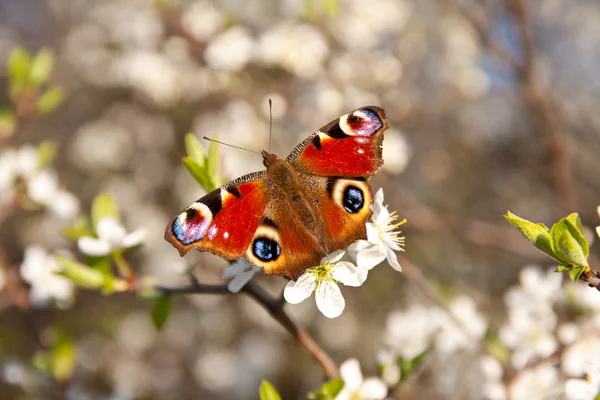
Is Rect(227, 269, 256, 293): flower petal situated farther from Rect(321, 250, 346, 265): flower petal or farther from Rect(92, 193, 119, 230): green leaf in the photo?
Rect(92, 193, 119, 230): green leaf

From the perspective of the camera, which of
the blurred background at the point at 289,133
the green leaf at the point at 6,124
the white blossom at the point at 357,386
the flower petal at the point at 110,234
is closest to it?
the white blossom at the point at 357,386

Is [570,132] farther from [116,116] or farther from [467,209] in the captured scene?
[116,116]

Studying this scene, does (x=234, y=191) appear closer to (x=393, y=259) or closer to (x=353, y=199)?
(x=353, y=199)

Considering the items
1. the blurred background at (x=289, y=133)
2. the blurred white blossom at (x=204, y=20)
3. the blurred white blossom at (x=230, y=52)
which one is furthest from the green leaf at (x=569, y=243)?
the blurred white blossom at (x=204, y=20)

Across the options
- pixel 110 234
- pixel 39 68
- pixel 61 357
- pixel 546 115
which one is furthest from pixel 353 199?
pixel 546 115

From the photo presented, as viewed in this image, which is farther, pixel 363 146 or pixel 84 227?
pixel 84 227

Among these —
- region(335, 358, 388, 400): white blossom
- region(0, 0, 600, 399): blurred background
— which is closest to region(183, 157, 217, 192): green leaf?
region(335, 358, 388, 400): white blossom

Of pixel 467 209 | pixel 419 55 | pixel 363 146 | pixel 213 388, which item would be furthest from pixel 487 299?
pixel 363 146

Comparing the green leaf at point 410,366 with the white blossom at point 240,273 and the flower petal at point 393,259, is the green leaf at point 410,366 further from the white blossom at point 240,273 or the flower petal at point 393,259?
the white blossom at point 240,273
